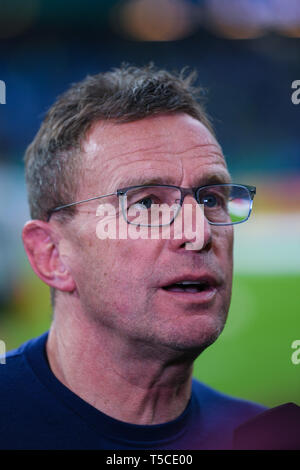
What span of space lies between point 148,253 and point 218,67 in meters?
7.15

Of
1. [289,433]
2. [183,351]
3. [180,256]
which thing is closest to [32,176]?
[180,256]

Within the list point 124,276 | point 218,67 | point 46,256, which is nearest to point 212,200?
point 124,276

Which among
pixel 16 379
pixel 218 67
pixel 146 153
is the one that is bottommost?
pixel 16 379

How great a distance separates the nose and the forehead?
0.07 meters

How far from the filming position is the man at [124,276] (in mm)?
1226

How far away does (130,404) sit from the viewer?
4.33 feet

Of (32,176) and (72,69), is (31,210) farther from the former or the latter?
(72,69)

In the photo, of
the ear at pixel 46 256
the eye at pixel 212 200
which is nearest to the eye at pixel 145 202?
the eye at pixel 212 200

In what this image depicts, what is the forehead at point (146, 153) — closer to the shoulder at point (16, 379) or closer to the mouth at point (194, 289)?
the mouth at point (194, 289)

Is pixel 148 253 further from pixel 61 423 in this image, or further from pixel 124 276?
pixel 61 423

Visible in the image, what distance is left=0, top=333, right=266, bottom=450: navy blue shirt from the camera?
1.23 metres

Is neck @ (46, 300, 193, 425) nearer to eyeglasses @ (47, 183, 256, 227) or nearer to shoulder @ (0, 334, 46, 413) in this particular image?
shoulder @ (0, 334, 46, 413)

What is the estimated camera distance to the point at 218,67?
25.9ft

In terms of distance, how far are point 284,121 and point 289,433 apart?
6.96 m
